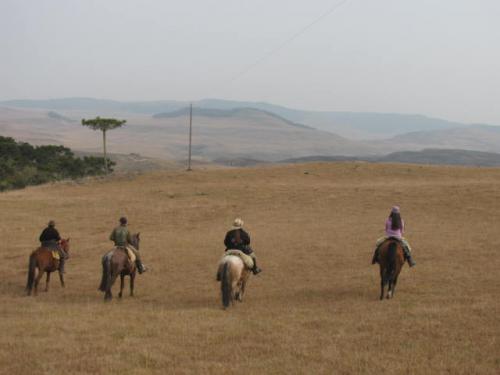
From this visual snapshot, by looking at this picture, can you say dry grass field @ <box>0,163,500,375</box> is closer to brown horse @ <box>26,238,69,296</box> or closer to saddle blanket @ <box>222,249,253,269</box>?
brown horse @ <box>26,238,69,296</box>

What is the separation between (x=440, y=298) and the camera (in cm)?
1605

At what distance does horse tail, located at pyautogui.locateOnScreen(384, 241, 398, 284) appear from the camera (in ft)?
55.0

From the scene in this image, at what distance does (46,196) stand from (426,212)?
104ft

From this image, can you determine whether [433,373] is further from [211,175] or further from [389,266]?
[211,175]

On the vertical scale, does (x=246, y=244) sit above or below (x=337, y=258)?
above

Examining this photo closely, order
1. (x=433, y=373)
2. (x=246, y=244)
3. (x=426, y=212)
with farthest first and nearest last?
1. (x=426, y=212)
2. (x=246, y=244)
3. (x=433, y=373)

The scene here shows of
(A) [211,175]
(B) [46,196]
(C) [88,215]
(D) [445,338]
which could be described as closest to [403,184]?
(A) [211,175]

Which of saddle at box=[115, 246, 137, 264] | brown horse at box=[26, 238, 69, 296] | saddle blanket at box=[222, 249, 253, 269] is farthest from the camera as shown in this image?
brown horse at box=[26, 238, 69, 296]

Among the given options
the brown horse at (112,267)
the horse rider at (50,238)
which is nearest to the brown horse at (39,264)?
the horse rider at (50,238)

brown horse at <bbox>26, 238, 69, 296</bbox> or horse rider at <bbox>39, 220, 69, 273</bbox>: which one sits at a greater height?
horse rider at <bbox>39, 220, 69, 273</bbox>

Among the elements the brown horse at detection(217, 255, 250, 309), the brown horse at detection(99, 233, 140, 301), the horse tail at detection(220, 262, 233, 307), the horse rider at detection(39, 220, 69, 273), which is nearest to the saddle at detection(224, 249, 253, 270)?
the brown horse at detection(217, 255, 250, 309)

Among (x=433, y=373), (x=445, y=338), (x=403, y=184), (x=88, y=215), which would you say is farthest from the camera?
(x=403, y=184)

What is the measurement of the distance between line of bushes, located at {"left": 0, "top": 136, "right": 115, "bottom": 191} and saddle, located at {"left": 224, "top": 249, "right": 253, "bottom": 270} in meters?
60.5

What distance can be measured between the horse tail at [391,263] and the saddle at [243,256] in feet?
12.9
